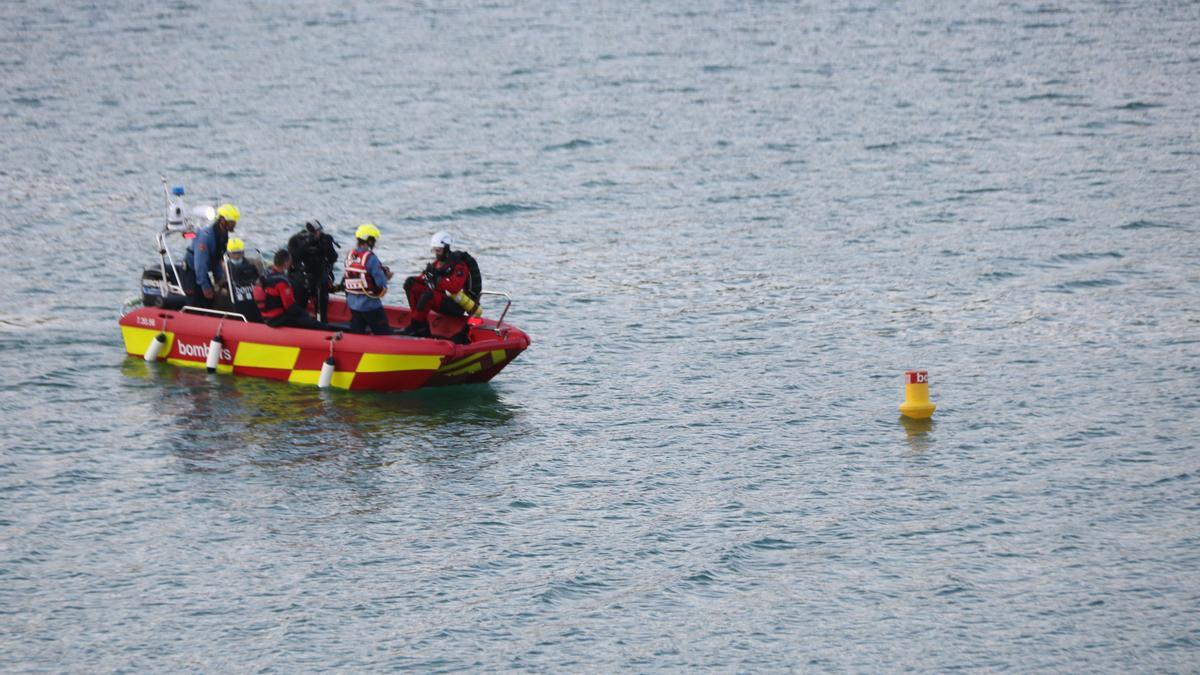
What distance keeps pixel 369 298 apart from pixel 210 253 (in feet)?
9.52

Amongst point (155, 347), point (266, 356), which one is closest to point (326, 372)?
point (266, 356)

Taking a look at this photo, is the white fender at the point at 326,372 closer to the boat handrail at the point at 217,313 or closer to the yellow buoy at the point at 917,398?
the boat handrail at the point at 217,313

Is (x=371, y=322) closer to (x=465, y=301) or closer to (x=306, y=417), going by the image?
(x=465, y=301)

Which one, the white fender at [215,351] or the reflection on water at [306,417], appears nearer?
the reflection on water at [306,417]

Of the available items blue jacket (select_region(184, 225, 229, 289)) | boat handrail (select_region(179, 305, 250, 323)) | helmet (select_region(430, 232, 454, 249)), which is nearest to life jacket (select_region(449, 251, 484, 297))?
helmet (select_region(430, 232, 454, 249))

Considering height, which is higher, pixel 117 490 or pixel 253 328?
pixel 253 328

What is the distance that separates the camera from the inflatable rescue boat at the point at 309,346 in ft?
79.3

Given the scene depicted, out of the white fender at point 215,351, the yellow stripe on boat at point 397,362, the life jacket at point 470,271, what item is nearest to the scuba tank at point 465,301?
the life jacket at point 470,271

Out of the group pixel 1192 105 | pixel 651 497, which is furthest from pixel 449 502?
pixel 1192 105

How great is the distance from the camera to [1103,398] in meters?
24.5

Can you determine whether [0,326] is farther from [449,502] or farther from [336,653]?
[336,653]

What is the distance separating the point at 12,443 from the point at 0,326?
235 inches

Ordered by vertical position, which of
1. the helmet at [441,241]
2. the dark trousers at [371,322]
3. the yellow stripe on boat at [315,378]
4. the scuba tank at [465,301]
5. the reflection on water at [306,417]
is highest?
the helmet at [441,241]

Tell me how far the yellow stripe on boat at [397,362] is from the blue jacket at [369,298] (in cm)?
85
